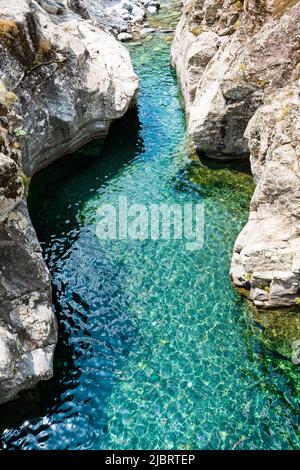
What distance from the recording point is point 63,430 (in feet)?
41.3

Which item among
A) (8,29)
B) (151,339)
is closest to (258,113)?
(151,339)

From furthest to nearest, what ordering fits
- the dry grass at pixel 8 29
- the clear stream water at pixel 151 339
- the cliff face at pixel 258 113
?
the dry grass at pixel 8 29, the cliff face at pixel 258 113, the clear stream water at pixel 151 339

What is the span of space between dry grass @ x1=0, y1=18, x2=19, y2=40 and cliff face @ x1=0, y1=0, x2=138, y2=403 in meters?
0.04

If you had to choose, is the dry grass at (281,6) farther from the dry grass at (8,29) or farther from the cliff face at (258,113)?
the dry grass at (8,29)

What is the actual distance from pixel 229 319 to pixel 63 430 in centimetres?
707

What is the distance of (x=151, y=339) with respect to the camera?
49.9ft

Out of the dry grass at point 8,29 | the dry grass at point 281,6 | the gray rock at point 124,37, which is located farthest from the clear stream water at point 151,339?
the gray rock at point 124,37

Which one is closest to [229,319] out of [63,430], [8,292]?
[63,430]

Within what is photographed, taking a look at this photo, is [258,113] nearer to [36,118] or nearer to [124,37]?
[36,118]

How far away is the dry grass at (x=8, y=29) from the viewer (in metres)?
19.8

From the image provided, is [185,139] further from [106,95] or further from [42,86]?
[42,86]

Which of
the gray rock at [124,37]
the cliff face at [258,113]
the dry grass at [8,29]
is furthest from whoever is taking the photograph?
the gray rock at [124,37]

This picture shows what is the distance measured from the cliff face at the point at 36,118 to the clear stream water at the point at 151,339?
4.74ft

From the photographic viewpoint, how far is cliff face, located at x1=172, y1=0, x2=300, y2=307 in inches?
627
